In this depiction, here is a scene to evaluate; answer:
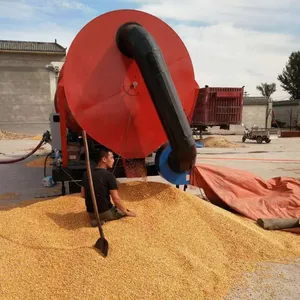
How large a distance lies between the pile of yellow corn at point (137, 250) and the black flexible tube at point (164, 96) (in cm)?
75

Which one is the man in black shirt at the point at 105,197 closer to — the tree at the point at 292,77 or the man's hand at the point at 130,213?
the man's hand at the point at 130,213

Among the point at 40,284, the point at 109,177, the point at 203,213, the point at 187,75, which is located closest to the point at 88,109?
the point at 109,177

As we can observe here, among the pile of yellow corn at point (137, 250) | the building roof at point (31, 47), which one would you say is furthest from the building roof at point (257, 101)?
the pile of yellow corn at point (137, 250)

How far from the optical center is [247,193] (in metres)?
5.32

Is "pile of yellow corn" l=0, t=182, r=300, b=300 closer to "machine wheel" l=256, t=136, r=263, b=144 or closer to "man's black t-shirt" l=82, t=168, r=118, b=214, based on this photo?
"man's black t-shirt" l=82, t=168, r=118, b=214

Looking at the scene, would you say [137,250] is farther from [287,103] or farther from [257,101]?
[287,103]

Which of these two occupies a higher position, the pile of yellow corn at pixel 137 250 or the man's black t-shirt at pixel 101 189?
the man's black t-shirt at pixel 101 189

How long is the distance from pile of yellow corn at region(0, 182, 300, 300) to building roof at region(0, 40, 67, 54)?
952 inches

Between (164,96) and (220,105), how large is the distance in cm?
1153

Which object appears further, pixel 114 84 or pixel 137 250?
pixel 114 84

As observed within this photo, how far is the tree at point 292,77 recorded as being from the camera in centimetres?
4831

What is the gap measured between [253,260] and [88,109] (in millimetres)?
2523

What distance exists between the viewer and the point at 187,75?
466cm

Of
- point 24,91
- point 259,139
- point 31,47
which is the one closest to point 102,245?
point 259,139
